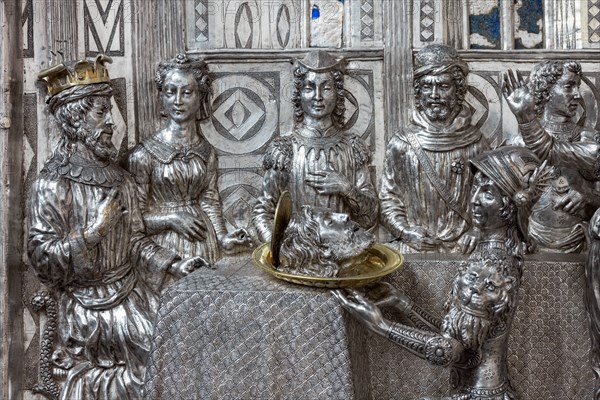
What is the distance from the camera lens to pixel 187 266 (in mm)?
5465

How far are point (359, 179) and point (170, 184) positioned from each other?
116cm

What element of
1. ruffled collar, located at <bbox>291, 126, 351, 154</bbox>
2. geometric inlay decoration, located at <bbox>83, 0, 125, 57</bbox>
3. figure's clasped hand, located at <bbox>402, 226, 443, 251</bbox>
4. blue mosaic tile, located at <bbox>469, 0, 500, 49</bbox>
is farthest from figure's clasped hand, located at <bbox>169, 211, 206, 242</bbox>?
blue mosaic tile, located at <bbox>469, 0, 500, 49</bbox>

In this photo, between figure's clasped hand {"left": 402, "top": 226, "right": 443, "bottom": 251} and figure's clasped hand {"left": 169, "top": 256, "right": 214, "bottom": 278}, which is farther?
figure's clasped hand {"left": 402, "top": 226, "right": 443, "bottom": 251}

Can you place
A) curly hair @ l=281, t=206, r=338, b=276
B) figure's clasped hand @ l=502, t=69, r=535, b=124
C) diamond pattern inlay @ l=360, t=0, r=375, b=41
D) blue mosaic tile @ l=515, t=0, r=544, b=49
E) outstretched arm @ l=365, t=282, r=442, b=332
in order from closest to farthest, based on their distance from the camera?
curly hair @ l=281, t=206, r=338, b=276 → outstretched arm @ l=365, t=282, r=442, b=332 → figure's clasped hand @ l=502, t=69, r=535, b=124 → diamond pattern inlay @ l=360, t=0, r=375, b=41 → blue mosaic tile @ l=515, t=0, r=544, b=49

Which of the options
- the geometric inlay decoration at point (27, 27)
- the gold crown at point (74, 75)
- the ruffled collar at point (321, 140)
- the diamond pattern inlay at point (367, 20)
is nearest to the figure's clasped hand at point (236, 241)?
the ruffled collar at point (321, 140)

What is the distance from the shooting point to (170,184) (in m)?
5.75

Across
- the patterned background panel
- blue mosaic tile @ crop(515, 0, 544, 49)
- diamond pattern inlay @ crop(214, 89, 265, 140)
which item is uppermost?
blue mosaic tile @ crop(515, 0, 544, 49)

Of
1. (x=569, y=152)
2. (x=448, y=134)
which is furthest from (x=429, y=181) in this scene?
(x=569, y=152)

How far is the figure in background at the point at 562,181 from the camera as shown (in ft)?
18.6

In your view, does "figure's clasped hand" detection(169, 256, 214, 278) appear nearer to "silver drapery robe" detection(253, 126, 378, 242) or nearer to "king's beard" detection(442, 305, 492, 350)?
"silver drapery robe" detection(253, 126, 378, 242)

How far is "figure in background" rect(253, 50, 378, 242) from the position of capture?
5.73 metres

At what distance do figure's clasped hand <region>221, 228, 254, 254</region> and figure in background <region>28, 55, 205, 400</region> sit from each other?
288mm

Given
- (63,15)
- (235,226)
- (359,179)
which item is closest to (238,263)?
(235,226)

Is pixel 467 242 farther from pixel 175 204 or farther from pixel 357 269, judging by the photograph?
pixel 175 204
